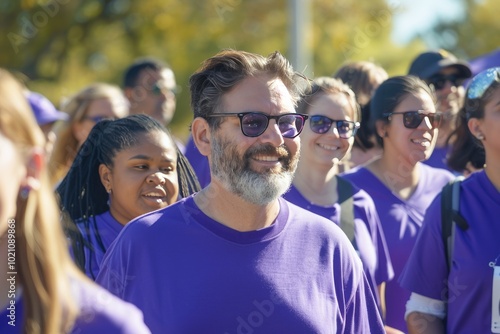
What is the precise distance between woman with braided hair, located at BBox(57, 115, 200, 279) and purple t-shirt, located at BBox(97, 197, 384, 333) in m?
1.02

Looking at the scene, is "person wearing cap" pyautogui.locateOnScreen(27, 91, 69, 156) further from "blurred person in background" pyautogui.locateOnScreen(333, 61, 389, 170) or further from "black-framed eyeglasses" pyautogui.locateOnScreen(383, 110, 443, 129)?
"black-framed eyeglasses" pyautogui.locateOnScreen(383, 110, 443, 129)

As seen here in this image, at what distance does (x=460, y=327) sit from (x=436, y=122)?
1820 millimetres

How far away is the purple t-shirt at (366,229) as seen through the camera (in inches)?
192

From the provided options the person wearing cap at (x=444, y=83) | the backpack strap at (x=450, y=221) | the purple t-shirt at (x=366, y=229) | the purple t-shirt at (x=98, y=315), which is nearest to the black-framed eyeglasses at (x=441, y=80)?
the person wearing cap at (x=444, y=83)

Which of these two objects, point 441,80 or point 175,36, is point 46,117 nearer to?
point 441,80

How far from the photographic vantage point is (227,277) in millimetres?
3318

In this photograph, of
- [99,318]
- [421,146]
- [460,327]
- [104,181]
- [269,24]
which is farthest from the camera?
[269,24]

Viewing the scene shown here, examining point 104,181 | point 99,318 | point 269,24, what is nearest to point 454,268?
point 104,181

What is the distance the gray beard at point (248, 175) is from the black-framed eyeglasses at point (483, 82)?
1.37m

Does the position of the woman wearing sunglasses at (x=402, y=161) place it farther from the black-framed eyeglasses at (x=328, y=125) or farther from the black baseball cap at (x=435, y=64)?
the black baseball cap at (x=435, y=64)

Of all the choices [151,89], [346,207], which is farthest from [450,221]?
[151,89]

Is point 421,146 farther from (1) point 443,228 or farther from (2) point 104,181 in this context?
(2) point 104,181

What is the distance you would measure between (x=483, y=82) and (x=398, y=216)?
1.18m

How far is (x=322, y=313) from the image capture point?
3.38 meters
